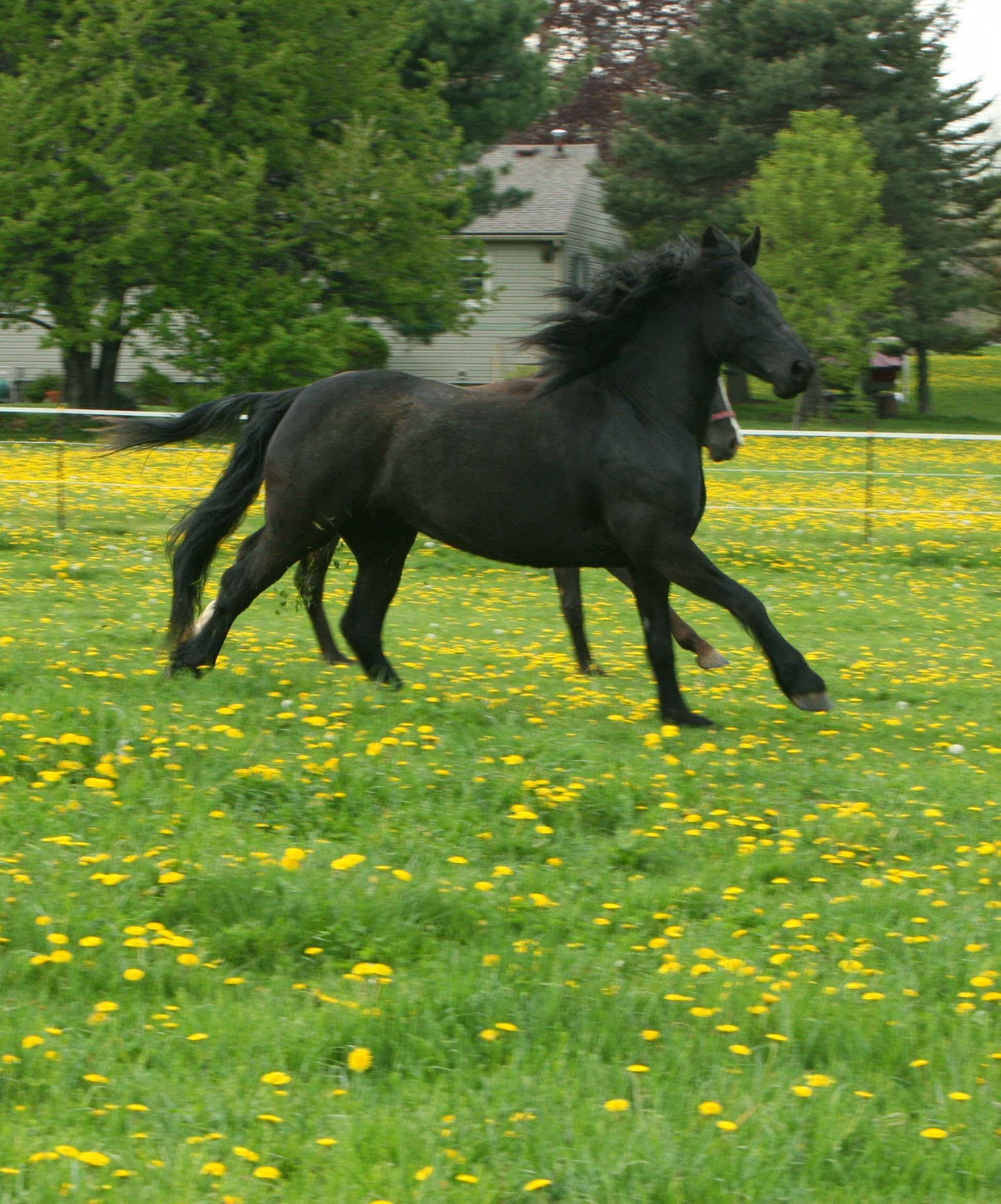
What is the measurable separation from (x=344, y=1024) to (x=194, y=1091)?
0.45 metres

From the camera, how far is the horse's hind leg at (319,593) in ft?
27.4

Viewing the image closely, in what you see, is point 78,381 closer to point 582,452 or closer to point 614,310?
point 614,310

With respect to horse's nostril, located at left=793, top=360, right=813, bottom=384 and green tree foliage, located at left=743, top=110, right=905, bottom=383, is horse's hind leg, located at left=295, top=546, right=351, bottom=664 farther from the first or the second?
green tree foliage, located at left=743, top=110, right=905, bottom=383

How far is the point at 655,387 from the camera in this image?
23.4 feet

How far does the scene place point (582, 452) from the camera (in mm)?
7020

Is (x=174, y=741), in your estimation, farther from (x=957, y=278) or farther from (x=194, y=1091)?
(x=957, y=278)

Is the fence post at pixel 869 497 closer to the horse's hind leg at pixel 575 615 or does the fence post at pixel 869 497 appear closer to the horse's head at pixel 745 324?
the horse's hind leg at pixel 575 615

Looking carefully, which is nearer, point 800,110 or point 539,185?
point 800,110

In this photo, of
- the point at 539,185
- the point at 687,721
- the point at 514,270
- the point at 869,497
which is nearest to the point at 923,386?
the point at 514,270

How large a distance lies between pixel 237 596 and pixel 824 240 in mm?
30158

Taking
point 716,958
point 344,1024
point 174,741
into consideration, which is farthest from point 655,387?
point 344,1024

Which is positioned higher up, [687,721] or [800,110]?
[800,110]

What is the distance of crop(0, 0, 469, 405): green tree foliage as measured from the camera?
83.1 ft

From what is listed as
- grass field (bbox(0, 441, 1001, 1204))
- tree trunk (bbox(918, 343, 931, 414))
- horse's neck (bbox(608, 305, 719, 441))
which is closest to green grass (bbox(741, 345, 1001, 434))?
tree trunk (bbox(918, 343, 931, 414))
